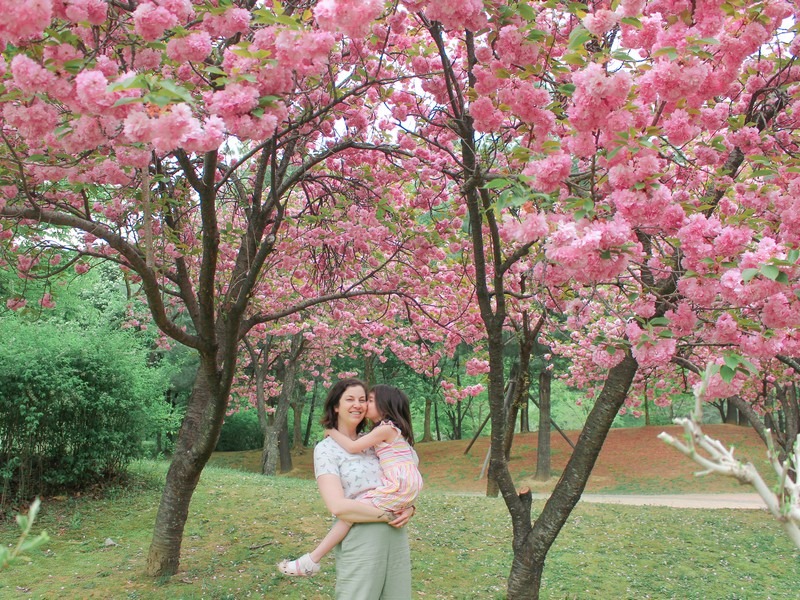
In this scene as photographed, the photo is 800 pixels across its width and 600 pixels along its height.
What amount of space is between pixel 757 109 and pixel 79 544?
6832 millimetres

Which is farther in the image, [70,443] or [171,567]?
[70,443]

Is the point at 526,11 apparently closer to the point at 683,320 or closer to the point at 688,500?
the point at 683,320

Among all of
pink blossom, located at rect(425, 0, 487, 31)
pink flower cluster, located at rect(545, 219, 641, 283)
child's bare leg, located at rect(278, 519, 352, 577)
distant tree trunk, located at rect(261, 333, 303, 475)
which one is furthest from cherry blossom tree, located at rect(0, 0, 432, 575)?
distant tree trunk, located at rect(261, 333, 303, 475)

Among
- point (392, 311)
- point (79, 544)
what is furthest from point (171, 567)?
point (392, 311)

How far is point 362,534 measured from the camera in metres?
2.88

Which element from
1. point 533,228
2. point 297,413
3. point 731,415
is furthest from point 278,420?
point 731,415

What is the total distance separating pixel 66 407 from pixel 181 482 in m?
3.12

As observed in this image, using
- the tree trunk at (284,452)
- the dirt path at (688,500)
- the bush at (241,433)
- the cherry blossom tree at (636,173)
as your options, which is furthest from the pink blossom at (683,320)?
the bush at (241,433)

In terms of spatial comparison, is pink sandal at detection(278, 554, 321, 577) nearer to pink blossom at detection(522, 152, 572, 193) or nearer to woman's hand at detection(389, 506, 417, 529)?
woman's hand at detection(389, 506, 417, 529)

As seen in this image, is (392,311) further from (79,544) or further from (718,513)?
(718,513)

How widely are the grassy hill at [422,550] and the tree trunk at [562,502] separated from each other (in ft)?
3.79

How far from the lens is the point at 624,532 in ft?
24.4

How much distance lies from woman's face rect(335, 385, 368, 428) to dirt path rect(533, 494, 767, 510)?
9.72 meters

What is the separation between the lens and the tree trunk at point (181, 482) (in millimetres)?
4953
